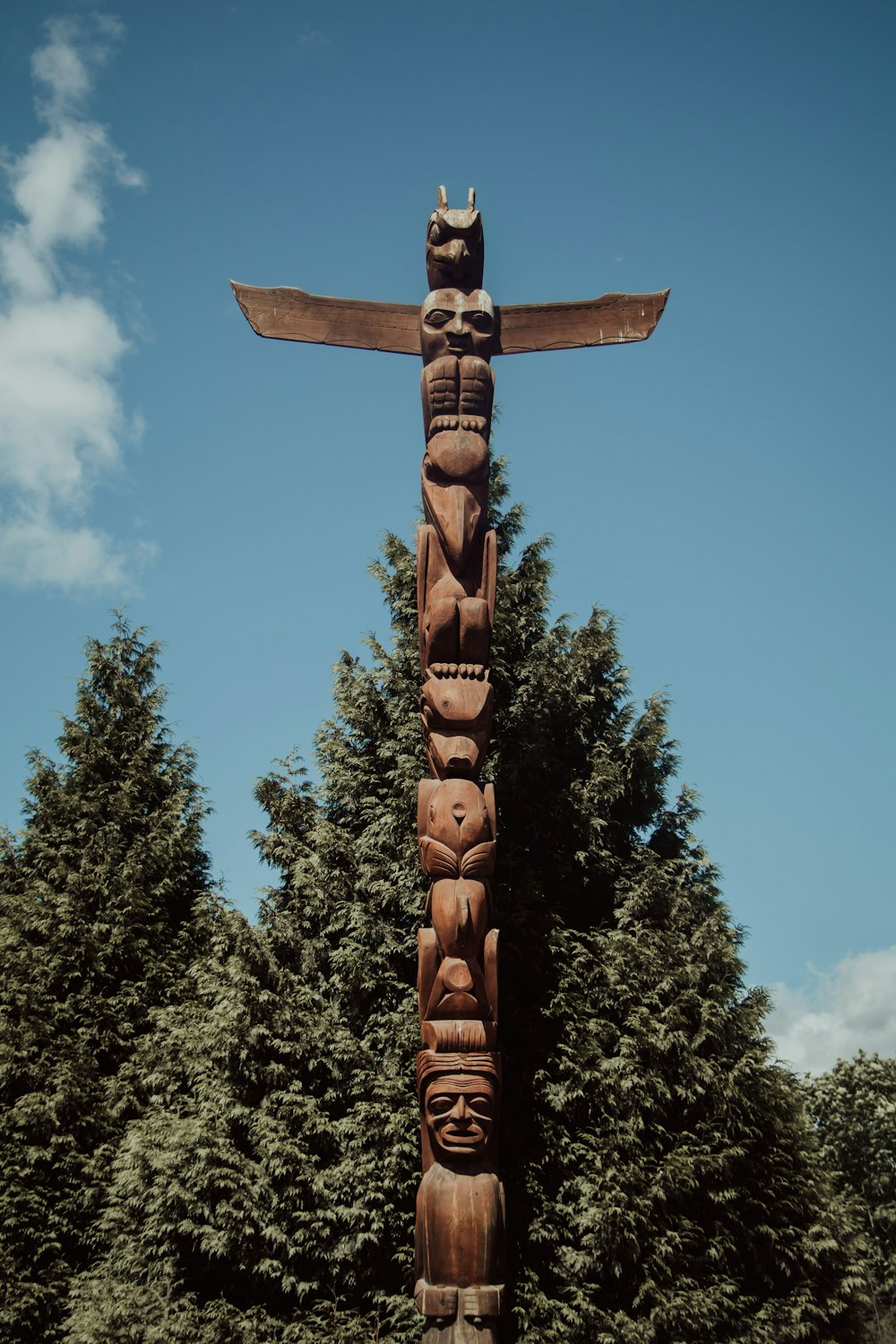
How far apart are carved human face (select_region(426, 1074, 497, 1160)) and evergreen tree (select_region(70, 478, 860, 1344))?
2.95 metres

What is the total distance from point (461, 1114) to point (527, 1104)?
3514 mm

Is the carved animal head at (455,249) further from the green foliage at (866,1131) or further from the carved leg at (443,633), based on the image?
the green foliage at (866,1131)

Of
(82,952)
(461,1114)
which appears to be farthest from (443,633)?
(82,952)

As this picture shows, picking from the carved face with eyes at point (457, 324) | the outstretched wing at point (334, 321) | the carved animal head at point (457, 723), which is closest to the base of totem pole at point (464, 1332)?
the carved animal head at point (457, 723)

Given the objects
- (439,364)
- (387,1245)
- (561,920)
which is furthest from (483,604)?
(387,1245)

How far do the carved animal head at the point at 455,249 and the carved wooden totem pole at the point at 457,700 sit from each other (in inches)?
0.6

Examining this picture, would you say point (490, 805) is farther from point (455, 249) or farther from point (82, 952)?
point (82, 952)

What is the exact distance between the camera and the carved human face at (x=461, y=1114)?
25.2 ft

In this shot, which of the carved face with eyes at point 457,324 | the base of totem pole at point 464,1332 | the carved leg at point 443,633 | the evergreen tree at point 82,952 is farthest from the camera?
the evergreen tree at point 82,952

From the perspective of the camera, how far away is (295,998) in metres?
11.5

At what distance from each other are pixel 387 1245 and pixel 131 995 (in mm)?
4126

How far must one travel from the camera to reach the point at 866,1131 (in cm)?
2356

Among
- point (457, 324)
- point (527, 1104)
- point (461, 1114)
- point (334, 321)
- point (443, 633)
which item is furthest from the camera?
point (527, 1104)

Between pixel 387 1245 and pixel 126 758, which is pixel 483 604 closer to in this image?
pixel 387 1245
